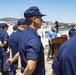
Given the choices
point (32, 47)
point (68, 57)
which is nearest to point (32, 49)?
point (32, 47)

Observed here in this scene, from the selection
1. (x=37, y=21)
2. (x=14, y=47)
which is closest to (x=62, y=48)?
(x=37, y=21)

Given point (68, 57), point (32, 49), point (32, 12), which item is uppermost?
point (32, 12)

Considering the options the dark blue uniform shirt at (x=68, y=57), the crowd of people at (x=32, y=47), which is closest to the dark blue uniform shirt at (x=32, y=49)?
the crowd of people at (x=32, y=47)

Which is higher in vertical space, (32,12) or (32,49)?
(32,12)

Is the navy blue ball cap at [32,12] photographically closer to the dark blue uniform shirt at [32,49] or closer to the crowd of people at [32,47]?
the crowd of people at [32,47]

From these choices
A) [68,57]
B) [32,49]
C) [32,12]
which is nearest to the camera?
[68,57]

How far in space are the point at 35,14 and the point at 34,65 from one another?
71cm

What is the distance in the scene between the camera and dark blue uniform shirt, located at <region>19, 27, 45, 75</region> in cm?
357

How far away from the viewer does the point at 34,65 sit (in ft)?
11.7

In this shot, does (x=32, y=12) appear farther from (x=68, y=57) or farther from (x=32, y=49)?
(x=68, y=57)

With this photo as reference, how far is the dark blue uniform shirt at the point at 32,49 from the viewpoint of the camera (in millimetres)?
3570

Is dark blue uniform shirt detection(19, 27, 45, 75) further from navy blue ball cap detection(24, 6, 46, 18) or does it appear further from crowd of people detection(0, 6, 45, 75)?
navy blue ball cap detection(24, 6, 46, 18)

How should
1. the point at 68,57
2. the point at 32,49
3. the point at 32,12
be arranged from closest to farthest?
1. the point at 68,57
2. the point at 32,49
3. the point at 32,12

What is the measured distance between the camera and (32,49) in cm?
357
